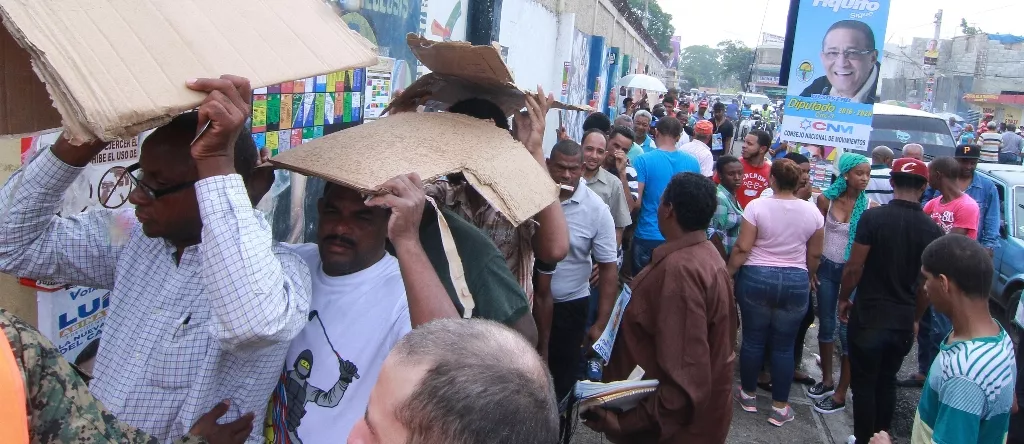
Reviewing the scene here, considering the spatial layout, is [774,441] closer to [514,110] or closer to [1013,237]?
[514,110]

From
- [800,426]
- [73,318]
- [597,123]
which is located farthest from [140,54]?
[597,123]

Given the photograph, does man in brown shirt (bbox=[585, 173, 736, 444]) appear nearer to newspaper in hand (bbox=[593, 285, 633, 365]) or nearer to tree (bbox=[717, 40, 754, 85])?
newspaper in hand (bbox=[593, 285, 633, 365])

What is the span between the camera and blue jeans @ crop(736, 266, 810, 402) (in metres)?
4.95

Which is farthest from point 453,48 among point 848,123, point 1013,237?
point 1013,237

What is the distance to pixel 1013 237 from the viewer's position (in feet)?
24.9

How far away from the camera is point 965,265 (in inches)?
111

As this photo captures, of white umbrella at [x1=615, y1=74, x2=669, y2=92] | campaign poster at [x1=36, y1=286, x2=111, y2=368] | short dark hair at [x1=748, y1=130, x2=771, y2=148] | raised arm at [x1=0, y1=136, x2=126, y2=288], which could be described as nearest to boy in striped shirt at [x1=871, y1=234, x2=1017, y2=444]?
raised arm at [x1=0, y1=136, x2=126, y2=288]

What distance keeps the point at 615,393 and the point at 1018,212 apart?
6863 millimetres

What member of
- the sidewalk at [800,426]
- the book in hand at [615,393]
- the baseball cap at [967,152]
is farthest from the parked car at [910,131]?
the book in hand at [615,393]

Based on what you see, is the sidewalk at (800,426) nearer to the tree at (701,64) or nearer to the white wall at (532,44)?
the white wall at (532,44)

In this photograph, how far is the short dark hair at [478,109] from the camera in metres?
2.50

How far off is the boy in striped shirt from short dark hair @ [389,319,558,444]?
6.15 feet

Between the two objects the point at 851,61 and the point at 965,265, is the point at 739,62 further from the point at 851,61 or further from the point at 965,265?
the point at 965,265

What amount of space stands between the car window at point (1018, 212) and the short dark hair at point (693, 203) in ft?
20.2
